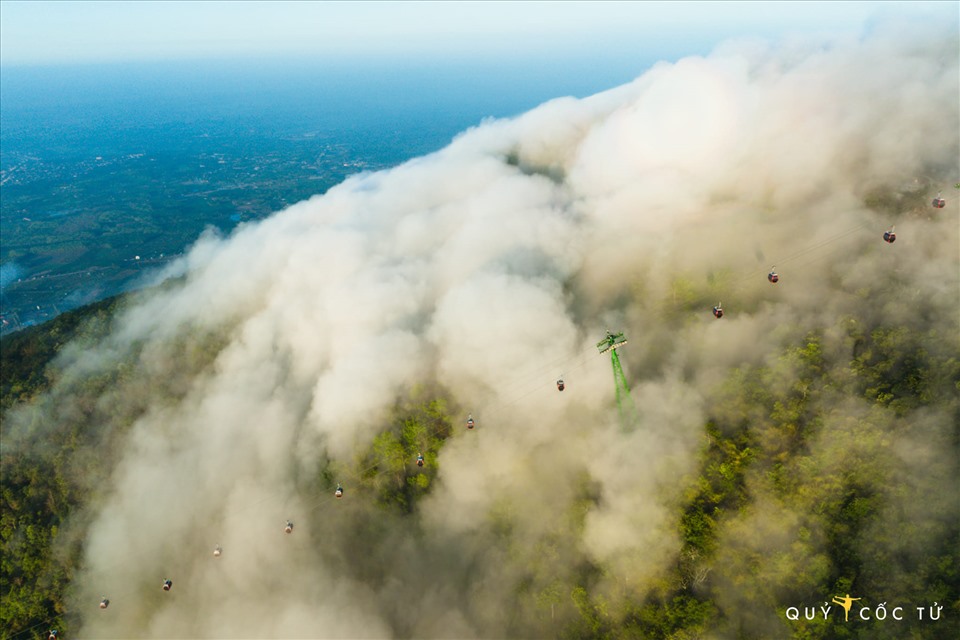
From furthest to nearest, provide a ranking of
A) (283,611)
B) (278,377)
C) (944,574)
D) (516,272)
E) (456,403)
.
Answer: (278,377), (516,272), (456,403), (283,611), (944,574)

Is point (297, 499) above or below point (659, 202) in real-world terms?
below

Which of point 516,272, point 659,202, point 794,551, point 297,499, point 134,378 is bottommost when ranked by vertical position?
point 297,499

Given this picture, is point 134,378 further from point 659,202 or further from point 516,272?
point 659,202

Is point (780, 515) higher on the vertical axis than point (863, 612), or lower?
higher

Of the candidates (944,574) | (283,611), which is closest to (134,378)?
(283,611)

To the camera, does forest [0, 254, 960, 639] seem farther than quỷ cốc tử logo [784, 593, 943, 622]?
Yes

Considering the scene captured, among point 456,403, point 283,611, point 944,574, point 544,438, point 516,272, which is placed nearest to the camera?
point 944,574

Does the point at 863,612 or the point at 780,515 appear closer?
the point at 863,612

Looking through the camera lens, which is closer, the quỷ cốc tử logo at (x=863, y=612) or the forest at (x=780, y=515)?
the quỷ cốc tử logo at (x=863, y=612)

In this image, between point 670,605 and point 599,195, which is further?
point 599,195
